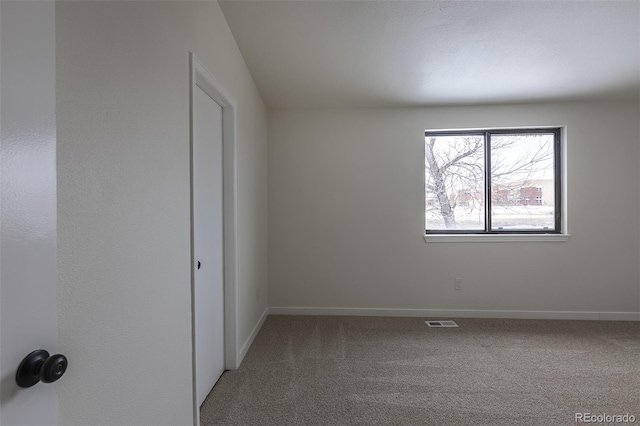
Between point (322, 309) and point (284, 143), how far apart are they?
6.45 feet

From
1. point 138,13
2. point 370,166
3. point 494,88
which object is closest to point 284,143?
point 370,166

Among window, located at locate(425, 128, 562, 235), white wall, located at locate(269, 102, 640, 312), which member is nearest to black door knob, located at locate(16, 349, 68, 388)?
white wall, located at locate(269, 102, 640, 312)

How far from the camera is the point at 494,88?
329 cm

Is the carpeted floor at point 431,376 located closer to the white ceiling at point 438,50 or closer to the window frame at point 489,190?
the window frame at point 489,190

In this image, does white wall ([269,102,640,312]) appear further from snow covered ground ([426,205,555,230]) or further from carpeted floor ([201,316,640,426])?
carpeted floor ([201,316,640,426])

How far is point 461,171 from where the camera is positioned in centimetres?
392

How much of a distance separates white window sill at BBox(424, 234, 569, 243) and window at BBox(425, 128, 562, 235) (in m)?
0.13

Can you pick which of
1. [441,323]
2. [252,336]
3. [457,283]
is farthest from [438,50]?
[252,336]

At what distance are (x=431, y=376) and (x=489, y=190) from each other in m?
2.33

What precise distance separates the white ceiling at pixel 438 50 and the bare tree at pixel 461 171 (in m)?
0.49

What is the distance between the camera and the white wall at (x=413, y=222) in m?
3.65

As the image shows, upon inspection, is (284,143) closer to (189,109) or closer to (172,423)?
(189,109)

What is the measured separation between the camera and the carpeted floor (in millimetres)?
2016

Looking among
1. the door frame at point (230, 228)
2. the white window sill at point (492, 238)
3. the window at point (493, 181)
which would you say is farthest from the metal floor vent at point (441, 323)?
the door frame at point (230, 228)
